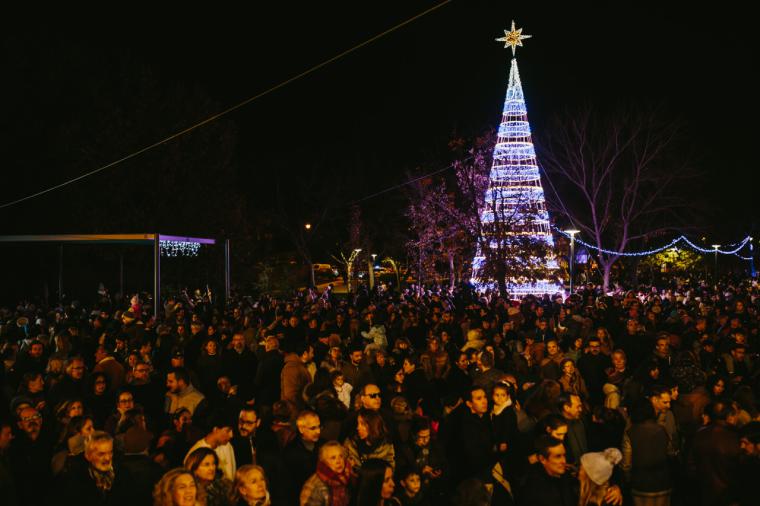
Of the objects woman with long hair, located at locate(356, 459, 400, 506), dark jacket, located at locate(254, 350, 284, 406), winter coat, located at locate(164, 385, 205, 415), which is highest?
dark jacket, located at locate(254, 350, 284, 406)

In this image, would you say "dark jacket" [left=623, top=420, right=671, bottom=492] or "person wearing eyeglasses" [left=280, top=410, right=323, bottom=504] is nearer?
"person wearing eyeglasses" [left=280, top=410, right=323, bottom=504]

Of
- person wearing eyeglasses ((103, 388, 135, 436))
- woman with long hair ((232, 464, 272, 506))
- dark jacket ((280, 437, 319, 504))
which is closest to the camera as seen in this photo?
woman with long hair ((232, 464, 272, 506))

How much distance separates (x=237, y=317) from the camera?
13273 mm

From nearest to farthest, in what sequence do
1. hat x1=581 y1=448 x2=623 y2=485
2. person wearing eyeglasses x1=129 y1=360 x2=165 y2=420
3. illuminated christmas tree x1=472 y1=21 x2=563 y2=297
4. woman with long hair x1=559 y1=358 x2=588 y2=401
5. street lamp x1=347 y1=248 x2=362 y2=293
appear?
hat x1=581 y1=448 x2=623 y2=485, person wearing eyeglasses x1=129 y1=360 x2=165 y2=420, woman with long hair x1=559 y1=358 x2=588 y2=401, illuminated christmas tree x1=472 y1=21 x2=563 y2=297, street lamp x1=347 y1=248 x2=362 y2=293

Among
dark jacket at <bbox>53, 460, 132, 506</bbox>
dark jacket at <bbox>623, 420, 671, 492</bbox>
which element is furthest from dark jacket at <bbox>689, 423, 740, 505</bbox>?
dark jacket at <bbox>53, 460, 132, 506</bbox>

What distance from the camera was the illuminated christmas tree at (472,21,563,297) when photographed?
998 inches

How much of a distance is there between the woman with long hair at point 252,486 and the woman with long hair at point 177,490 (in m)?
0.27

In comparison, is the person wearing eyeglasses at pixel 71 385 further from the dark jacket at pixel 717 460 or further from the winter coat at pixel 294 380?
the dark jacket at pixel 717 460

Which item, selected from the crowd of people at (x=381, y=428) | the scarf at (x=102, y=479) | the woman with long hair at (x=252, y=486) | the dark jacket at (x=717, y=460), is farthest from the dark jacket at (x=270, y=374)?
the dark jacket at (x=717, y=460)

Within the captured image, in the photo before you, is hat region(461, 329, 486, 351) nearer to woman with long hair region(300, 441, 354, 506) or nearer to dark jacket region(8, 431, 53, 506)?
woman with long hair region(300, 441, 354, 506)

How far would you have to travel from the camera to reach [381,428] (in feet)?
16.1

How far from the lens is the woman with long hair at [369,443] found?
4.79 meters

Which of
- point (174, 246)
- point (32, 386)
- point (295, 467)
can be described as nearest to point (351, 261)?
point (174, 246)

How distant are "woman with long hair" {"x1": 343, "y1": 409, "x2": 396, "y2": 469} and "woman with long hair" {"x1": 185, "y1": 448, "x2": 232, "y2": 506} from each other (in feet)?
3.21
